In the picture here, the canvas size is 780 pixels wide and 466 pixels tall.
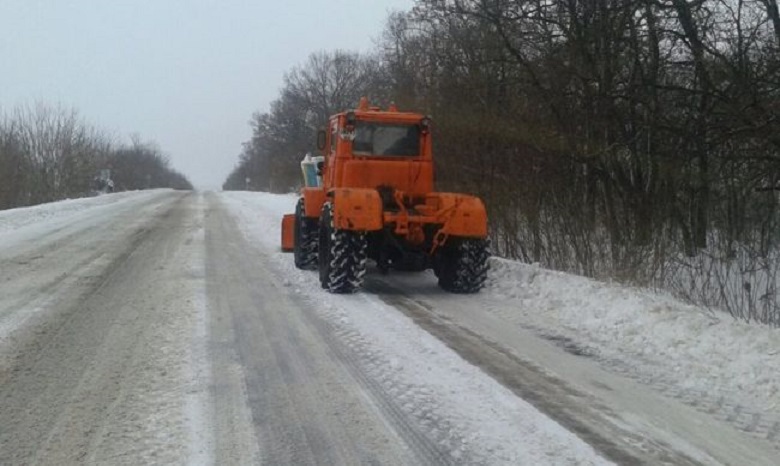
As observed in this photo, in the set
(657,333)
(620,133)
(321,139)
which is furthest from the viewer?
(620,133)

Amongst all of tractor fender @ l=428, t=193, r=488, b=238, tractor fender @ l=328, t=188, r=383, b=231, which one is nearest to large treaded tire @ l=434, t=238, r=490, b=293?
tractor fender @ l=428, t=193, r=488, b=238

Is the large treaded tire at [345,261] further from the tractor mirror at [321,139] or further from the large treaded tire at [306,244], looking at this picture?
the tractor mirror at [321,139]

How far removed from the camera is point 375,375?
5.92 meters

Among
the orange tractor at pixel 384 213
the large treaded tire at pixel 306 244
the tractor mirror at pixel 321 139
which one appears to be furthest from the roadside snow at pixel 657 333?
the tractor mirror at pixel 321 139

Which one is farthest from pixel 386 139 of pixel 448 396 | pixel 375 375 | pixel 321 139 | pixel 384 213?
pixel 448 396

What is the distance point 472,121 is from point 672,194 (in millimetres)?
4271

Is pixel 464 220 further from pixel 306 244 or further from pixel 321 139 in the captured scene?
pixel 321 139

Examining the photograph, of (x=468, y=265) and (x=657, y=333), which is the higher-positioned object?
(x=468, y=265)

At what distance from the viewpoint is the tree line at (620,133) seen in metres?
12.3

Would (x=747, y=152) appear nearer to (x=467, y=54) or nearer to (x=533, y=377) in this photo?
(x=467, y=54)

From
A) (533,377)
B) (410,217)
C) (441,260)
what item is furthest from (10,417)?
(441,260)

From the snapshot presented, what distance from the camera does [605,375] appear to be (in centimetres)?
618

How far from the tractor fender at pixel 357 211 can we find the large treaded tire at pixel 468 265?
1.27 m

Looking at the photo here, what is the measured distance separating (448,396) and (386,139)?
21.3 feet
